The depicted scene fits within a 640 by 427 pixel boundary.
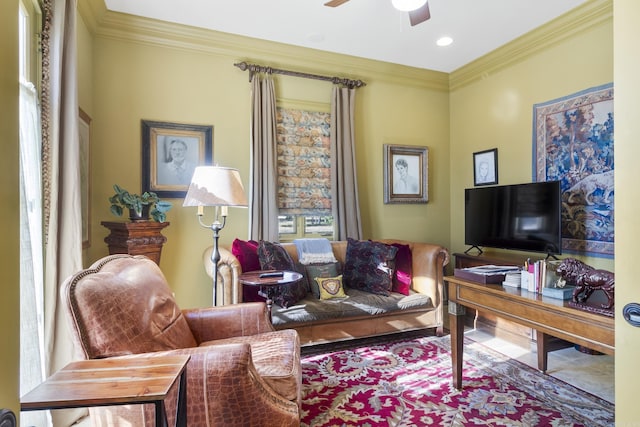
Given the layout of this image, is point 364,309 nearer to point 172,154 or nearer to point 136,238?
point 136,238

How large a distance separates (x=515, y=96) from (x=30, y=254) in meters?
4.20

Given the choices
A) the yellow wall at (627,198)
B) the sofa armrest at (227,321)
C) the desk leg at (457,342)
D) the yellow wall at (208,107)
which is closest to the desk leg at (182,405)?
the sofa armrest at (227,321)

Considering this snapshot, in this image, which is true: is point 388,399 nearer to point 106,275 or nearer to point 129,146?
point 106,275

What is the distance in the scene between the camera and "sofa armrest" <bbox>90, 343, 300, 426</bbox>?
1396 mm

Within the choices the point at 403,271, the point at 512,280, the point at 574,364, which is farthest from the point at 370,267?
the point at 574,364

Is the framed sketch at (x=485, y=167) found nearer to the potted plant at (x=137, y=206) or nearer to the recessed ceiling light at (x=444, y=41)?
the recessed ceiling light at (x=444, y=41)

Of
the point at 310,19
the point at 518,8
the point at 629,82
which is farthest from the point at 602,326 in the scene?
the point at 310,19

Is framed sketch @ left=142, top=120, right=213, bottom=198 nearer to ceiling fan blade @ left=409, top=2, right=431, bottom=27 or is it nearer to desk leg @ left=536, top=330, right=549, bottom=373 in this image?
ceiling fan blade @ left=409, top=2, right=431, bottom=27

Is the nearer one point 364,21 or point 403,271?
point 364,21

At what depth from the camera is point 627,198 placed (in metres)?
1.02

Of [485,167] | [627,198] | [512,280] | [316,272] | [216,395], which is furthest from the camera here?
[485,167]

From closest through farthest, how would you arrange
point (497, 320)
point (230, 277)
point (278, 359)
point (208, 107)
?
point (278, 359), point (230, 277), point (497, 320), point (208, 107)

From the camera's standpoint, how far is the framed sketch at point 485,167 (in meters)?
3.99

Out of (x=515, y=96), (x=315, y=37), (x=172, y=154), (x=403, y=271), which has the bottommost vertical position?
(x=403, y=271)
